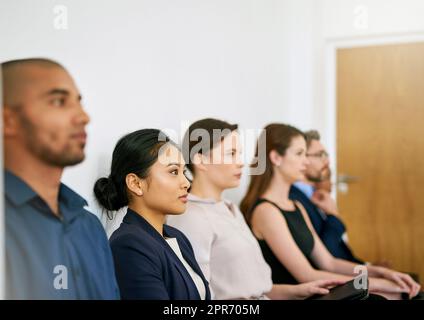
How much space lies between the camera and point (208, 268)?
1.56 meters

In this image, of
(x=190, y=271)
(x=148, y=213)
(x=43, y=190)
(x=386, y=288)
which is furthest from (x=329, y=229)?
(x=43, y=190)

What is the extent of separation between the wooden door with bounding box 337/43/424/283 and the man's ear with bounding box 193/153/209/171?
2.82ft

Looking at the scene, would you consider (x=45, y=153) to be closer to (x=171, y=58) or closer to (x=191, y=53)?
(x=171, y=58)

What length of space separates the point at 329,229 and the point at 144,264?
1137 millimetres

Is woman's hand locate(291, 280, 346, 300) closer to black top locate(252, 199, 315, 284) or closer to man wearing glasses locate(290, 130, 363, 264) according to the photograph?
black top locate(252, 199, 315, 284)

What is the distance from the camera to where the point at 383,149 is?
7.32ft

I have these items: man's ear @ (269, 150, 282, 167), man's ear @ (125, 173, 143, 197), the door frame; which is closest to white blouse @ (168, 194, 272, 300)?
man's ear @ (125, 173, 143, 197)

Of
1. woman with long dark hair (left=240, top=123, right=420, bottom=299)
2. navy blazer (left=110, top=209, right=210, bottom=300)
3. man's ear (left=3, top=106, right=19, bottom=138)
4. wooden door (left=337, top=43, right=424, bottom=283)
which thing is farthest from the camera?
wooden door (left=337, top=43, right=424, bottom=283)

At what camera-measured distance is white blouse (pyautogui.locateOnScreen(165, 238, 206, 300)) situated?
4.62 feet

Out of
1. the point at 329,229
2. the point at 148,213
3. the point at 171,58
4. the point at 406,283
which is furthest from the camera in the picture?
the point at 329,229

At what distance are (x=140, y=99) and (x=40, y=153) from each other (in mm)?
387

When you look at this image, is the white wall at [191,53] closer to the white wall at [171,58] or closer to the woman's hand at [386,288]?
the white wall at [171,58]

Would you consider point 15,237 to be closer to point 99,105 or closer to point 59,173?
point 59,173

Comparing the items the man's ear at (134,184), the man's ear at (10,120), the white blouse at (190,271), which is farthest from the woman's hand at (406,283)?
the man's ear at (10,120)
